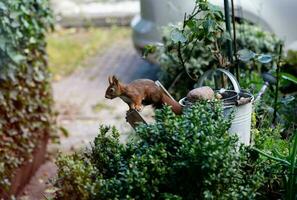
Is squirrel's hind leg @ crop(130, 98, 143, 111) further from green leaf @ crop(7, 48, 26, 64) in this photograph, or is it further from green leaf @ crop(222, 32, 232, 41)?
green leaf @ crop(7, 48, 26, 64)

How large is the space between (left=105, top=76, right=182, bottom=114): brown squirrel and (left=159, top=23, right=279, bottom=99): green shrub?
2.36 meters

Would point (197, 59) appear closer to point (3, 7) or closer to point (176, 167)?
point (3, 7)

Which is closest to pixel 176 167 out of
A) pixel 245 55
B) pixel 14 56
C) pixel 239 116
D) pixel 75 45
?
pixel 239 116

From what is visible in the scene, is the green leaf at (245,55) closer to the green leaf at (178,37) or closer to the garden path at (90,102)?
the green leaf at (178,37)

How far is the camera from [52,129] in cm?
643

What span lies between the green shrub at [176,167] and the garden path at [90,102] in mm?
3123

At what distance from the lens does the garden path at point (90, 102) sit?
6.41m

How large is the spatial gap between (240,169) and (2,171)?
2.55m

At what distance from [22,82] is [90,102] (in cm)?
314

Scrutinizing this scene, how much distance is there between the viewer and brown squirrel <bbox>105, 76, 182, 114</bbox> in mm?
3006

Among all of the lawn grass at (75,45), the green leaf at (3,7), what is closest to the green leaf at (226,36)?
the green leaf at (3,7)

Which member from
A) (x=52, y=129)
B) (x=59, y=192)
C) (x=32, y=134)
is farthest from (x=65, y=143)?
(x=59, y=192)

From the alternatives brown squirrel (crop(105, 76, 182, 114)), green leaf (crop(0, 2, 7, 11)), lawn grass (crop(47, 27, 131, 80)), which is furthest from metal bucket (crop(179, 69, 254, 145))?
lawn grass (crop(47, 27, 131, 80))

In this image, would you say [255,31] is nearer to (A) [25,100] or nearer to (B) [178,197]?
(A) [25,100]
